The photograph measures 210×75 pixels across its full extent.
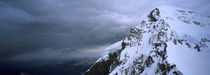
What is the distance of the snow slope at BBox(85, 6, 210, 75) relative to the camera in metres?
36.6

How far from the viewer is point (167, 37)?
46.2m

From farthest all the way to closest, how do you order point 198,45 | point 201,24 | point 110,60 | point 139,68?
point 110,60 < point 201,24 < point 139,68 < point 198,45

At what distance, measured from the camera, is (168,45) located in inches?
1682

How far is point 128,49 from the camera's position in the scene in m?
65.3

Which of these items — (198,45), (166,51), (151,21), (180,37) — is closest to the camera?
(166,51)

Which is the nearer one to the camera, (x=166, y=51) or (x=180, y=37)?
(x=166, y=51)

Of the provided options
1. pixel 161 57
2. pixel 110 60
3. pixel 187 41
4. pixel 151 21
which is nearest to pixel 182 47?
pixel 187 41

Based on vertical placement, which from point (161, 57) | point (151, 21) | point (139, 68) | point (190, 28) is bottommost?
point (139, 68)

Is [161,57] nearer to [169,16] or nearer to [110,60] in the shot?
[169,16]

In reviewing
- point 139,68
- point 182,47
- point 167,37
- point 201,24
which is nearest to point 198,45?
point 182,47

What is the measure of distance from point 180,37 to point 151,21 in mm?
20096

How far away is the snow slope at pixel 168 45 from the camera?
36.6 metres

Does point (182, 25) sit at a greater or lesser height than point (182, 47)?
greater

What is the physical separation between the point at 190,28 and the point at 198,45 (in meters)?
11.2
